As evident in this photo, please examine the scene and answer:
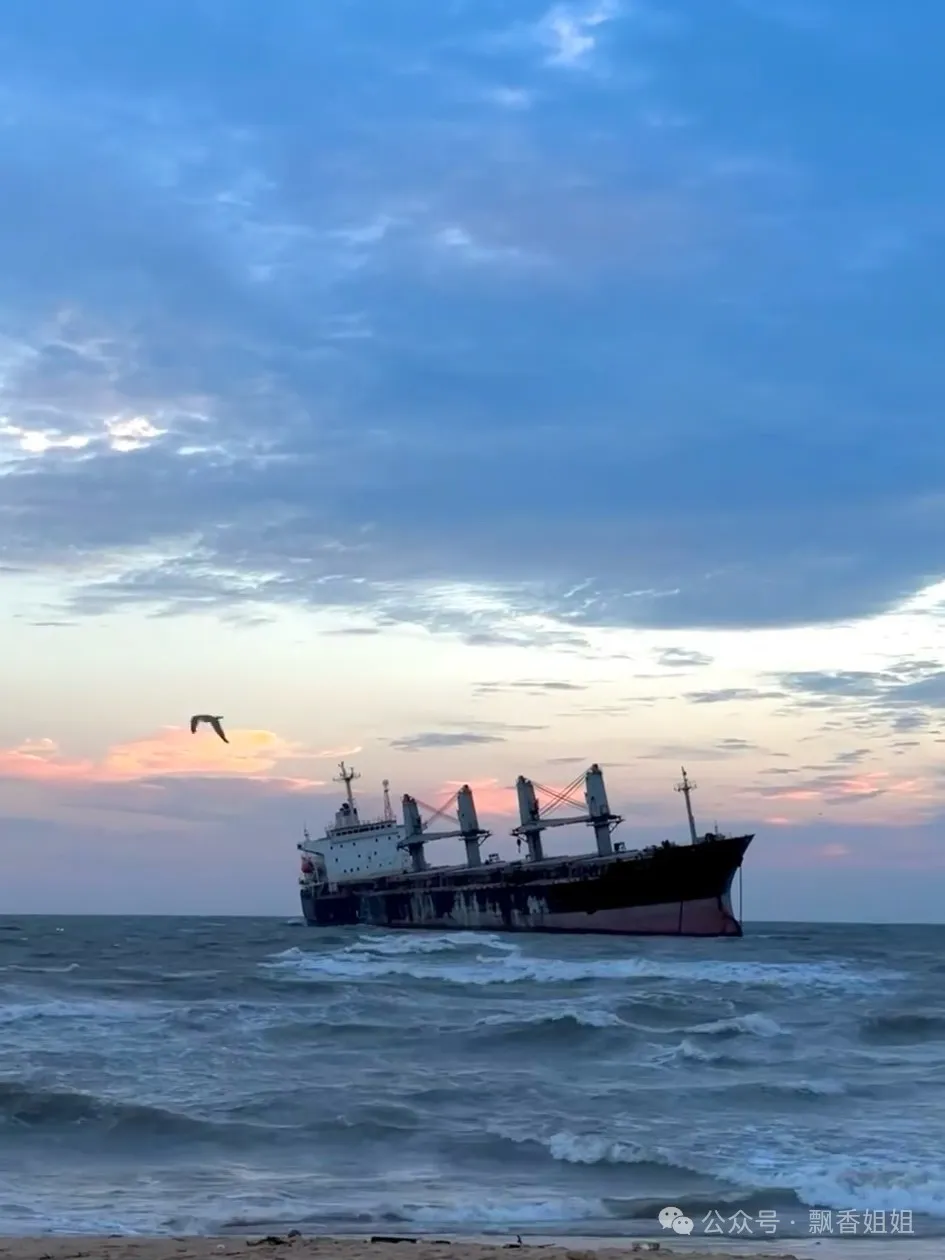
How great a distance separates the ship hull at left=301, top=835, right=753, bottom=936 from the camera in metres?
68.4

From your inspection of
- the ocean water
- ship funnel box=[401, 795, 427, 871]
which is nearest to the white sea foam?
the ocean water

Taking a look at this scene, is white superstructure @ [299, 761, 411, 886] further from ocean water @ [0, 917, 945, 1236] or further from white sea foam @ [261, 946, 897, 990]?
ocean water @ [0, 917, 945, 1236]

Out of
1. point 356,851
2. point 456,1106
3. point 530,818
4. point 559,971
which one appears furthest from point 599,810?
point 456,1106

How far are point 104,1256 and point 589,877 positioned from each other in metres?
61.9

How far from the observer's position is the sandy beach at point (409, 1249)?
10469mm

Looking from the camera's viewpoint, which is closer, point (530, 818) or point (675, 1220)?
point (675, 1220)

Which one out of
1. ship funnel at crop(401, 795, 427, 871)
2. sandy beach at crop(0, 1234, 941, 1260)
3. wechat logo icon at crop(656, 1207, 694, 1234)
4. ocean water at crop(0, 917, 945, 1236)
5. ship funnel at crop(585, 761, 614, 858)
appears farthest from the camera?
ship funnel at crop(401, 795, 427, 871)

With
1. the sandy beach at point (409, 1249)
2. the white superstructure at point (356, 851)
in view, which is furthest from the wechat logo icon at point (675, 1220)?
the white superstructure at point (356, 851)

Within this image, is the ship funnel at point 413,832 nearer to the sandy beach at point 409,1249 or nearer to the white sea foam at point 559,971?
the white sea foam at point 559,971

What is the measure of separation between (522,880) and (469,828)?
12.2 meters

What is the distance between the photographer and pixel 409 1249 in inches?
433

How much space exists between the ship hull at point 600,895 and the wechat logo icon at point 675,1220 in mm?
54501

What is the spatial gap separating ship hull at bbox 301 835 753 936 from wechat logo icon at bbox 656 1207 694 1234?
179ft

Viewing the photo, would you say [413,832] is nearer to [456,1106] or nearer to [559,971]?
[559,971]
